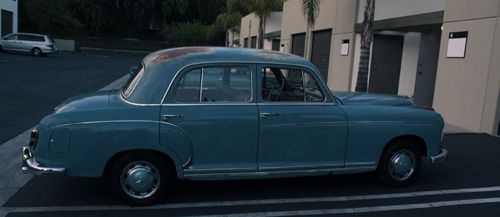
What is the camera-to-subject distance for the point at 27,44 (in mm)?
31969

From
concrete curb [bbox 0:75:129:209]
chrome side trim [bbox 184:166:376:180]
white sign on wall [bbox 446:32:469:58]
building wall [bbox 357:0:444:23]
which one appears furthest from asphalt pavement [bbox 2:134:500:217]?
building wall [bbox 357:0:444:23]

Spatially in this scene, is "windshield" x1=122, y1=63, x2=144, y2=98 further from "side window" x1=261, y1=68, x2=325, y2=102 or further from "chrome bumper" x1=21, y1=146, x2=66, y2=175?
"side window" x1=261, y1=68, x2=325, y2=102

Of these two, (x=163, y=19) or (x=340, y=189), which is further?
(x=163, y=19)

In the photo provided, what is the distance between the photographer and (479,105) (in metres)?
9.35

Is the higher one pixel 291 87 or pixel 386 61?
pixel 386 61

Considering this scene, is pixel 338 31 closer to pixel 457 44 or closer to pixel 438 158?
pixel 457 44

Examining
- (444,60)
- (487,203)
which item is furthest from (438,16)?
(487,203)

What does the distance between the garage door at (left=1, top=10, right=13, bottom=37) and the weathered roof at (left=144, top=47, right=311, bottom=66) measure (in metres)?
33.6

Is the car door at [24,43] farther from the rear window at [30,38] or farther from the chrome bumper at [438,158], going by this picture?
the chrome bumper at [438,158]

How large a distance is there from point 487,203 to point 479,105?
4.55m

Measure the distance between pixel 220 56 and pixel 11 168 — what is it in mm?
3153

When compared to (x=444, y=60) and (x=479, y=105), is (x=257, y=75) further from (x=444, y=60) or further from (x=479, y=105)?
(x=444, y=60)

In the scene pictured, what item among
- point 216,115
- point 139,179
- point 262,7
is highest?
point 262,7

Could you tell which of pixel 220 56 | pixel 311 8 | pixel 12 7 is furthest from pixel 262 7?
pixel 220 56
